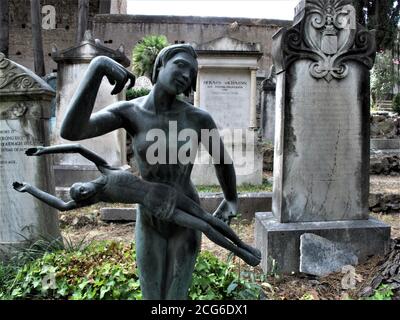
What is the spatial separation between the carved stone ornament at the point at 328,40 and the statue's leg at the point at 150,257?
2.94 m

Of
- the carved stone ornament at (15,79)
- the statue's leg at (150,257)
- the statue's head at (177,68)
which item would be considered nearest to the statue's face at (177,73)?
the statue's head at (177,68)

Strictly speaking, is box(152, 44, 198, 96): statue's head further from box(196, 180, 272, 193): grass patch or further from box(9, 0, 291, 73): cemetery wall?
box(9, 0, 291, 73): cemetery wall

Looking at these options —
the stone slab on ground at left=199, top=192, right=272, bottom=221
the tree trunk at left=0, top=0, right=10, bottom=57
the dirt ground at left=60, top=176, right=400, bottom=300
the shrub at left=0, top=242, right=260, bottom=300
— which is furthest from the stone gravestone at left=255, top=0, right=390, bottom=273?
the tree trunk at left=0, top=0, right=10, bottom=57

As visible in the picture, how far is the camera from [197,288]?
3018 millimetres

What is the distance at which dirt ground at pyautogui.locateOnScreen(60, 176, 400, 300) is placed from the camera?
3573mm

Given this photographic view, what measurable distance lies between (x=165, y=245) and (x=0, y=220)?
3.13m

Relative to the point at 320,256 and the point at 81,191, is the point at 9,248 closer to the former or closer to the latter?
the point at 81,191

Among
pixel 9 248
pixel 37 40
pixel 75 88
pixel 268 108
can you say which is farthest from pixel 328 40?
pixel 37 40

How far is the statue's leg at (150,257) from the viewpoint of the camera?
1.97 meters

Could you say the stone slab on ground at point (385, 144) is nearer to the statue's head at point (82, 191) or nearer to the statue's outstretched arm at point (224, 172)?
the statue's outstretched arm at point (224, 172)

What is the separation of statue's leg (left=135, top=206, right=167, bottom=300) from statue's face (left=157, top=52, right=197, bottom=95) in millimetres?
671

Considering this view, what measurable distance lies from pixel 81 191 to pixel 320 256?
10.3 ft
